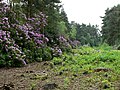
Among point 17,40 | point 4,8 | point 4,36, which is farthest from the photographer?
point 4,8

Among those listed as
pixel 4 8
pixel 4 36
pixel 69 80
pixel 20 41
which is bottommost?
pixel 69 80

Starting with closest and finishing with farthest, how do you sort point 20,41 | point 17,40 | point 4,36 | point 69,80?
point 69,80
point 4,36
point 17,40
point 20,41

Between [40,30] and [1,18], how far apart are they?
3352 millimetres

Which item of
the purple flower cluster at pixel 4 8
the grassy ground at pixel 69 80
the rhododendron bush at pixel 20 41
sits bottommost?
the grassy ground at pixel 69 80

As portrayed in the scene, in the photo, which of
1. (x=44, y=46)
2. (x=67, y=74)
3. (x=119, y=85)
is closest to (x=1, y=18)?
(x=44, y=46)

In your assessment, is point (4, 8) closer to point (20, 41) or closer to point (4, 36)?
point (20, 41)

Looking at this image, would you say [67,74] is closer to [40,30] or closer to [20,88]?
[20,88]

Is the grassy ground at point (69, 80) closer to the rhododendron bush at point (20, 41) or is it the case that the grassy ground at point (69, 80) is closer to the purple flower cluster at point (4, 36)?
the rhododendron bush at point (20, 41)

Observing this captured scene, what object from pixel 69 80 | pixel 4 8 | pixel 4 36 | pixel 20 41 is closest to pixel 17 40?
pixel 20 41

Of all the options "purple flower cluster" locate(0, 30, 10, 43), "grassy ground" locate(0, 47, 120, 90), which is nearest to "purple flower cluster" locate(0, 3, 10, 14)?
"purple flower cluster" locate(0, 30, 10, 43)

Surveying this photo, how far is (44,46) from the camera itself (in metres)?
13.7

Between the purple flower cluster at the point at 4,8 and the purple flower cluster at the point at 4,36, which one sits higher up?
the purple flower cluster at the point at 4,8

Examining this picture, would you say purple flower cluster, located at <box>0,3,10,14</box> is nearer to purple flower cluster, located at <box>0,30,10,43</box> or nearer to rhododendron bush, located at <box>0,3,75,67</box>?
rhododendron bush, located at <box>0,3,75,67</box>

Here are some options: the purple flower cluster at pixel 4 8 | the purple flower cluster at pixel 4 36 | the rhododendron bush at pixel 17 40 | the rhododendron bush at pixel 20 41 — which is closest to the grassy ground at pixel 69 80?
the rhododendron bush at pixel 17 40
